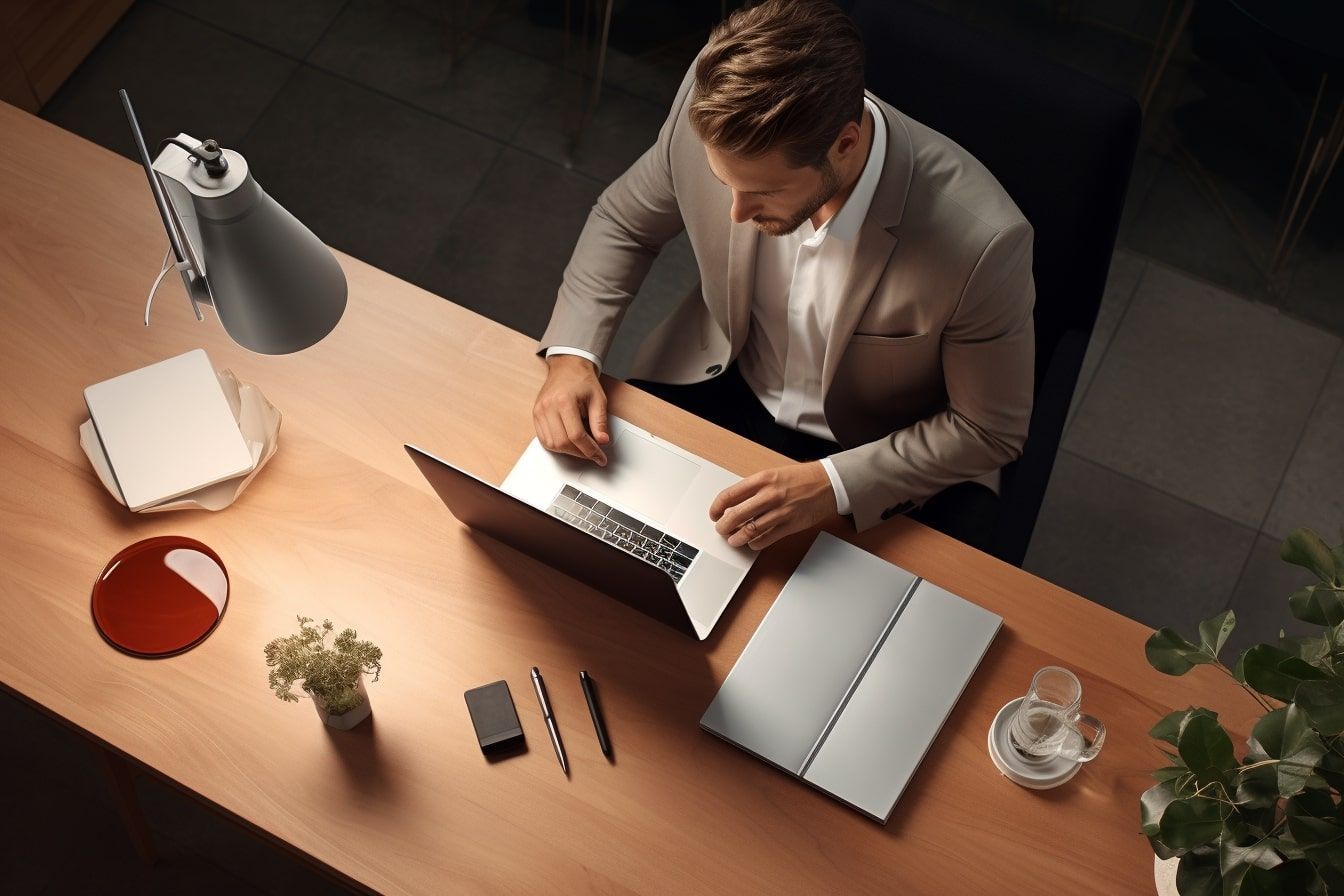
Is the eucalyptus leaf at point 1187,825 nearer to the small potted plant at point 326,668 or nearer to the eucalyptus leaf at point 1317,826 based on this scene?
the eucalyptus leaf at point 1317,826

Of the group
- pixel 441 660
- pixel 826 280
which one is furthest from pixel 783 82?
pixel 441 660

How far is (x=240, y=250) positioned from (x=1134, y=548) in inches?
84.3

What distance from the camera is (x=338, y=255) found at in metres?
1.95

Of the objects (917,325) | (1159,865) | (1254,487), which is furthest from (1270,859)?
(1254,487)

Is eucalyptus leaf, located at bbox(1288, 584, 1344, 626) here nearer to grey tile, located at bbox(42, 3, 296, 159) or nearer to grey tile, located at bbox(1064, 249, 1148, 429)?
grey tile, located at bbox(1064, 249, 1148, 429)

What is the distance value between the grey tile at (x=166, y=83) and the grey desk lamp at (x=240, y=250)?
2014 mm

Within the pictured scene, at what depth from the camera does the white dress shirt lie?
1778 mm

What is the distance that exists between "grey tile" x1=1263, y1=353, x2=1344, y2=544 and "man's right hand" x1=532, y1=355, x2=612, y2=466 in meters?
1.75

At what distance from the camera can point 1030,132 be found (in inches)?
73.8

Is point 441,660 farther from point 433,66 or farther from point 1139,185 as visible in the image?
point 1139,185

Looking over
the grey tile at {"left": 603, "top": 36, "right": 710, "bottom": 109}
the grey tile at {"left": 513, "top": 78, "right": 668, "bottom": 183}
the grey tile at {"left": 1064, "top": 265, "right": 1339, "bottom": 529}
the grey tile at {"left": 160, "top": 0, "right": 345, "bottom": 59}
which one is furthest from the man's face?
the grey tile at {"left": 160, "top": 0, "right": 345, "bottom": 59}

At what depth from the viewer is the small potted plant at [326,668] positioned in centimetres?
154

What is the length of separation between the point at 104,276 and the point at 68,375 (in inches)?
6.5

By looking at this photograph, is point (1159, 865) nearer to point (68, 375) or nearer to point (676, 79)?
point (68, 375)
